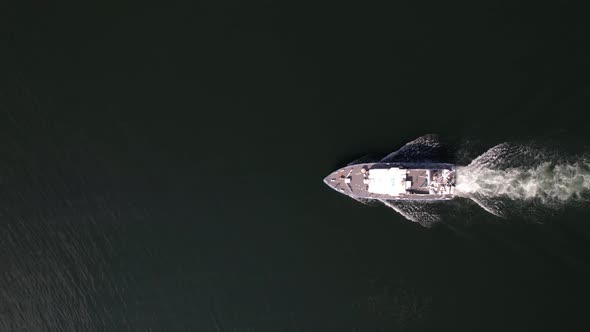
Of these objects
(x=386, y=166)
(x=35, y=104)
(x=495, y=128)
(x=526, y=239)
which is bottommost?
(x=526, y=239)

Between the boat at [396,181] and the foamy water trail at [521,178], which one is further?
the boat at [396,181]

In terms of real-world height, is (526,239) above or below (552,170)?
below

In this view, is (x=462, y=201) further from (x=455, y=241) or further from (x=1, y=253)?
(x=1, y=253)

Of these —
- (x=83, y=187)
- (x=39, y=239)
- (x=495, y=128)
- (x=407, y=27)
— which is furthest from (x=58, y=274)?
(x=495, y=128)

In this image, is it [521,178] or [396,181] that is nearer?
[521,178]

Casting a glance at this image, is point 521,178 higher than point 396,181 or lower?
lower
